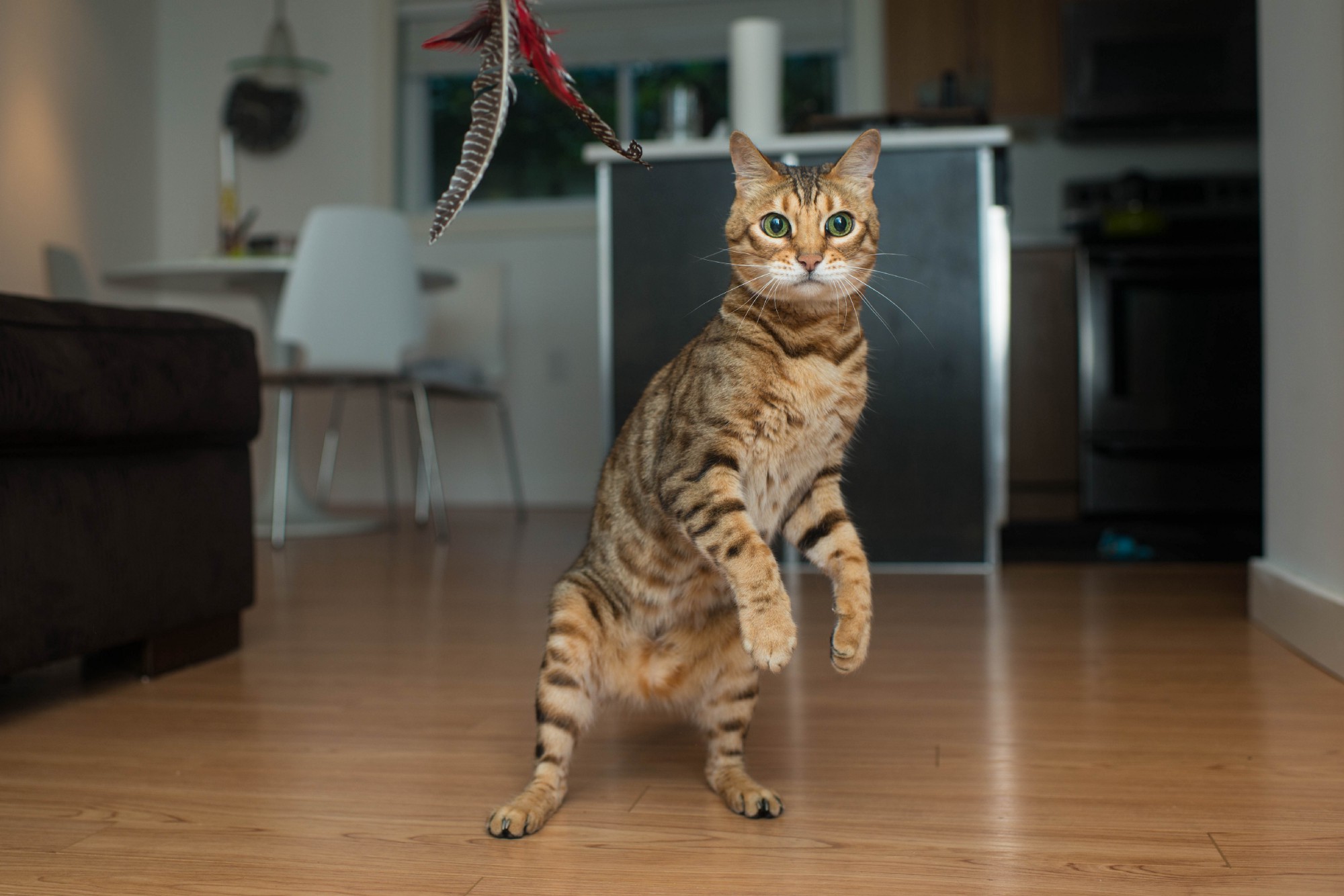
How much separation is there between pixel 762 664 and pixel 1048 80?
4.10m

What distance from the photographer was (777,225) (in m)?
1.19

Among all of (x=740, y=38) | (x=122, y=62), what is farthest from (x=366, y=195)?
(x=740, y=38)

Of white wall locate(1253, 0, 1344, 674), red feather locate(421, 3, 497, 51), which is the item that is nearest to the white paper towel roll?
white wall locate(1253, 0, 1344, 674)

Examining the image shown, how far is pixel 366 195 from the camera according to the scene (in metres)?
5.47

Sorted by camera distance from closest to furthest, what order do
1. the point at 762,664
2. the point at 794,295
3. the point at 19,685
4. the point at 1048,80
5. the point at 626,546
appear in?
the point at 762,664 → the point at 794,295 → the point at 626,546 → the point at 19,685 → the point at 1048,80

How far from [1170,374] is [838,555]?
10.0ft

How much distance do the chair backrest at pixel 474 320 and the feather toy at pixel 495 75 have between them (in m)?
3.98

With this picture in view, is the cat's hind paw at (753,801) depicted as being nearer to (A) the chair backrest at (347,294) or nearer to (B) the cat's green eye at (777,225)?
(B) the cat's green eye at (777,225)

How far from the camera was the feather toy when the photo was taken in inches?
29.5

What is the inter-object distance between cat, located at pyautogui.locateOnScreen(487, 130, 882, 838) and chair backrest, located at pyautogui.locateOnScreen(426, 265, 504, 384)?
3.57 m

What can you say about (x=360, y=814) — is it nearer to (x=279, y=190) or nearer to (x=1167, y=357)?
(x=1167, y=357)

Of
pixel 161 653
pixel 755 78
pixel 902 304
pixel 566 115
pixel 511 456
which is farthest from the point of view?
pixel 566 115

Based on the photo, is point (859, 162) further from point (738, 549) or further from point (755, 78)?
point (755, 78)

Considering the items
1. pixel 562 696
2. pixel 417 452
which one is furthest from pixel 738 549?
pixel 417 452
